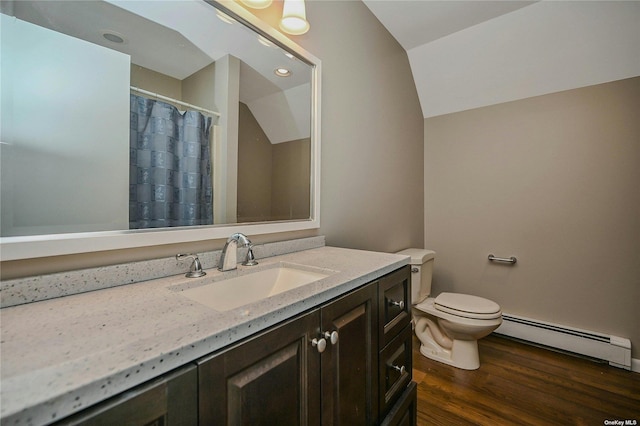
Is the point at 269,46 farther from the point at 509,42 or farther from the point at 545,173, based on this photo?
the point at 545,173

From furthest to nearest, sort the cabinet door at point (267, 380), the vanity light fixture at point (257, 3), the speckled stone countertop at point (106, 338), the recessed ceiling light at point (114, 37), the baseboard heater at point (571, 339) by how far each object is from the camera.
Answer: the baseboard heater at point (571, 339), the vanity light fixture at point (257, 3), the recessed ceiling light at point (114, 37), the cabinet door at point (267, 380), the speckled stone countertop at point (106, 338)

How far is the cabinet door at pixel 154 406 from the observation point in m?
0.37

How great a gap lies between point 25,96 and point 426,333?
95.9 inches

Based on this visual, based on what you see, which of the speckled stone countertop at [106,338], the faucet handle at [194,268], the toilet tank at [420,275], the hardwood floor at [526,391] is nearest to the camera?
the speckled stone countertop at [106,338]

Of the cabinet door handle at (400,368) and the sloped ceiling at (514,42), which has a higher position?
the sloped ceiling at (514,42)

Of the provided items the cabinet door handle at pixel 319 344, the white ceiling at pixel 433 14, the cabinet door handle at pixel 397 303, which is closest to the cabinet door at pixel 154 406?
the cabinet door handle at pixel 319 344

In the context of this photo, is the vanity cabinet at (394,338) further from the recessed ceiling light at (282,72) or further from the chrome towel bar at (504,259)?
the chrome towel bar at (504,259)

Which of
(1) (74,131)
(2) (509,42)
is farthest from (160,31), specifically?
(2) (509,42)

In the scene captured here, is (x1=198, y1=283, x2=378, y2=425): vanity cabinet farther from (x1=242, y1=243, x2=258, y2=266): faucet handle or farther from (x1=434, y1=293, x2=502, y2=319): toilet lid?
(x1=434, y1=293, x2=502, y2=319): toilet lid

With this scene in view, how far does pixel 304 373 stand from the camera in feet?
2.22

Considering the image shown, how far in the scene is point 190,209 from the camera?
990mm

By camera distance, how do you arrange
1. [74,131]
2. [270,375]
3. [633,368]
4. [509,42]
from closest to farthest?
1. [270,375]
2. [74,131]
3. [633,368]
4. [509,42]

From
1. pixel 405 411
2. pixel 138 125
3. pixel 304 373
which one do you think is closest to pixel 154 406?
pixel 304 373

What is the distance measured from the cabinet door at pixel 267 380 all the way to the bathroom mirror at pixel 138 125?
526mm
